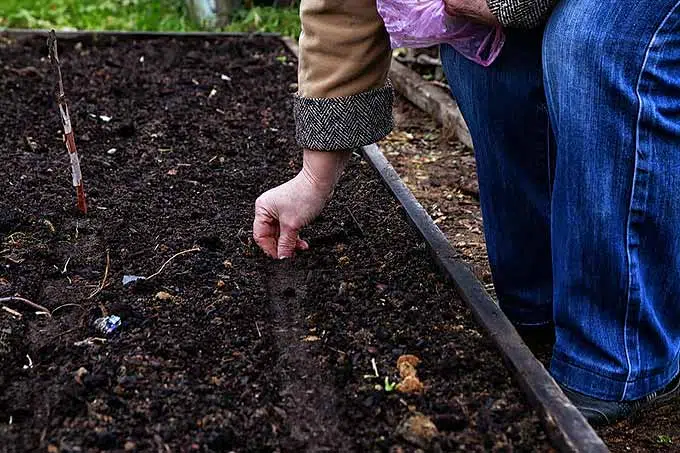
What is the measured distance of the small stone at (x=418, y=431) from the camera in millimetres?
1529

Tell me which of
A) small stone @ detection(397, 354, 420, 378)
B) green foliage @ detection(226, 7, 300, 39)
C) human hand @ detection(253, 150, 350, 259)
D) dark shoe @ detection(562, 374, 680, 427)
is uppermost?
human hand @ detection(253, 150, 350, 259)

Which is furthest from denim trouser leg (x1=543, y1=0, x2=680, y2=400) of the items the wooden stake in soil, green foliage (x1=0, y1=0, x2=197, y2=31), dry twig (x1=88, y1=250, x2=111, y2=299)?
green foliage (x1=0, y1=0, x2=197, y2=31)

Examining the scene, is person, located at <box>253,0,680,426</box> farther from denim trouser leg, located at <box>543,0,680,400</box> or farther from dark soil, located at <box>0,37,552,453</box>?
dark soil, located at <box>0,37,552,453</box>

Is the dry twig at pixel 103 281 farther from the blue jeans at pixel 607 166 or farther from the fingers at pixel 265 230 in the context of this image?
the blue jeans at pixel 607 166

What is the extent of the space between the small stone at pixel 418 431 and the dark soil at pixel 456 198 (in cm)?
50

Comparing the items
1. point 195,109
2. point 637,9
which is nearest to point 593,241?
point 637,9

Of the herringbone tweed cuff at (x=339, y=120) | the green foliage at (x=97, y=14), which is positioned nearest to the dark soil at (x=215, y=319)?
the herringbone tweed cuff at (x=339, y=120)

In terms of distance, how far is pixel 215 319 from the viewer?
197cm

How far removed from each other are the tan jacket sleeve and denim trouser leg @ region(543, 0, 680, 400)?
41 centimetres

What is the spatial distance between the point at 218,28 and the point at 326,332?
4582mm

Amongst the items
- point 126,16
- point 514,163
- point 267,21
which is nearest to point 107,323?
point 514,163

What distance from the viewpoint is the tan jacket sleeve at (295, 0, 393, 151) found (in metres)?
1.95

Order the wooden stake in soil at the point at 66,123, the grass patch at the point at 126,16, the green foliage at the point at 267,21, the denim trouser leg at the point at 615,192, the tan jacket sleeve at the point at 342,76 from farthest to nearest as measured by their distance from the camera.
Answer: the grass patch at the point at 126,16 < the green foliage at the point at 267,21 < the wooden stake in soil at the point at 66,123 < the tan jacket sleeve at the point at 342,76 < the denim trouser leg at the point at 615,192

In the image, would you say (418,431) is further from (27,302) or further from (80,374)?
(27,302)
